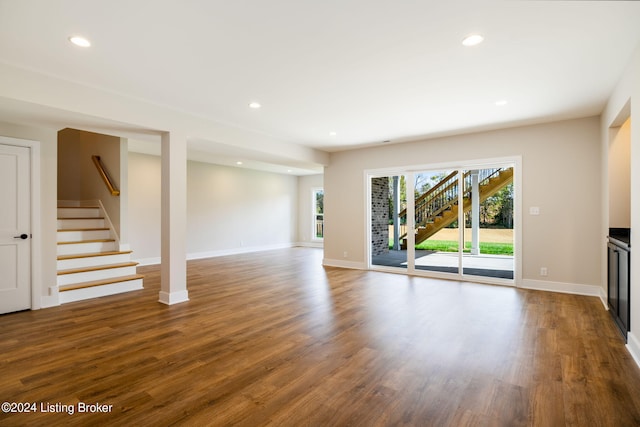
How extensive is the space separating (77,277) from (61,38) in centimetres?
350

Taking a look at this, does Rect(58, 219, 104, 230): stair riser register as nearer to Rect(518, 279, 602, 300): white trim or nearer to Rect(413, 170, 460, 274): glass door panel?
Rect(413, 170, 460, 274): glass door panel

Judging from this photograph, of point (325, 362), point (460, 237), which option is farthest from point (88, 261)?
point (460, 237)

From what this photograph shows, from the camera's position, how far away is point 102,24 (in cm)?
245

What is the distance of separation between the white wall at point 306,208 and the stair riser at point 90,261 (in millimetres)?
6778

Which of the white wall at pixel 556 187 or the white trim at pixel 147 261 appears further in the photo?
the white trim at pixel 147 261

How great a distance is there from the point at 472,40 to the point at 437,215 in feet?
17.2

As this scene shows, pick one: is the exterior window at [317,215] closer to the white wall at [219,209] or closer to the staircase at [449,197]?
the white wall at [219,209]

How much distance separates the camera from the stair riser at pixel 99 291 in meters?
4.55

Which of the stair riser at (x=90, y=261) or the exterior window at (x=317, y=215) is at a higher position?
the exterior window at (x=317, y=215)

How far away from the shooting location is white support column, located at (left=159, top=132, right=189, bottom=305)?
14.6 feet

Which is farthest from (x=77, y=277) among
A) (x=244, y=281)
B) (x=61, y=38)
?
(x=61, y=38)

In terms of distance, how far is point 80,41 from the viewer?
2695 mm

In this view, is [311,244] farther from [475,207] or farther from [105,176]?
[105,176]

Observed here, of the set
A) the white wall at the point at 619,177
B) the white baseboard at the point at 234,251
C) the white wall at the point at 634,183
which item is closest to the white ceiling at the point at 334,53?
the white wall at the point at 634,183
